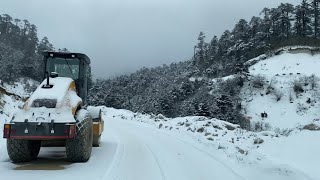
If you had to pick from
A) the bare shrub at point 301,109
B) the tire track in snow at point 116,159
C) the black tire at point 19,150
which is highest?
the black tire at point 19,150

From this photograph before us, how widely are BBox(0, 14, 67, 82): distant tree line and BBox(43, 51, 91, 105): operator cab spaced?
5956cm

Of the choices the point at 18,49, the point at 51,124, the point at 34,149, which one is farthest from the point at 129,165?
the point at 18,49

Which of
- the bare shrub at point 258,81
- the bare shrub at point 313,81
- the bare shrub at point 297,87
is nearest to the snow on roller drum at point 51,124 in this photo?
the bare shrub at point 297,87

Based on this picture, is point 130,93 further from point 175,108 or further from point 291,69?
point 291,69

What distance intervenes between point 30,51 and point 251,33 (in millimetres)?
57351

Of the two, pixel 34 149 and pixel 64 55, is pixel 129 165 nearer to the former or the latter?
pixel 34 149

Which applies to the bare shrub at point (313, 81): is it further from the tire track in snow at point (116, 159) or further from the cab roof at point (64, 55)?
the cab roof at point (64, 55)

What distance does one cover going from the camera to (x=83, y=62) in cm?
1241

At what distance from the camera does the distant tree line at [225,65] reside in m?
64.2

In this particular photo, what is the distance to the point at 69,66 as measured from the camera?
12289mm

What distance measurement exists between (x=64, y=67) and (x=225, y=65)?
256 feet

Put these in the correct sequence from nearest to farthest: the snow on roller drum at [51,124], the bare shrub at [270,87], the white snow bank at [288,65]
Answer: the snow on roller drum at [51,124]
the bare shrub at [270,87]
the white snow bank at [288,65]

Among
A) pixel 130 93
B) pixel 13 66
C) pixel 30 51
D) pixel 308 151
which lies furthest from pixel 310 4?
pixel 308 151

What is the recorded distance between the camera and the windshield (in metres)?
12.1
